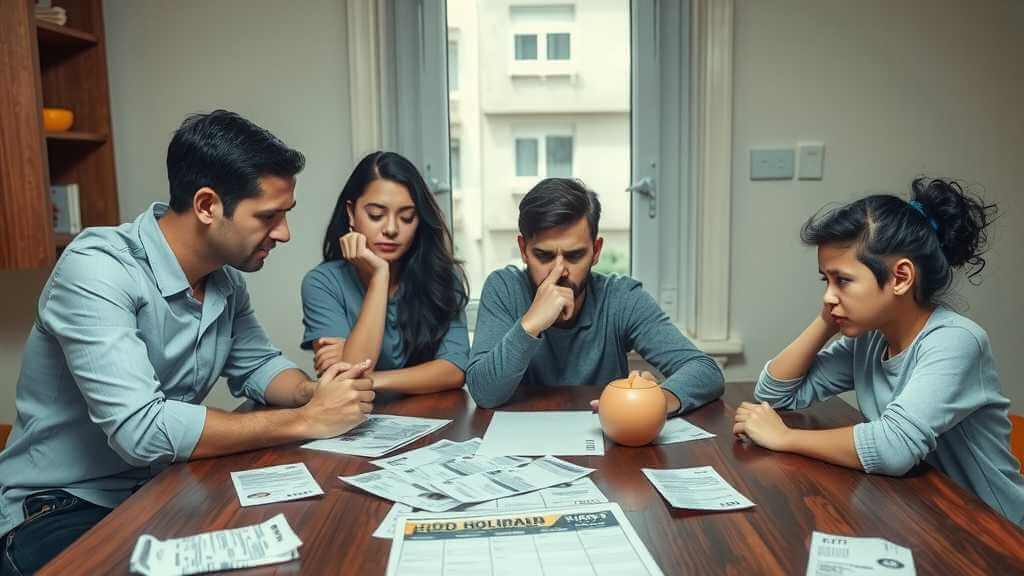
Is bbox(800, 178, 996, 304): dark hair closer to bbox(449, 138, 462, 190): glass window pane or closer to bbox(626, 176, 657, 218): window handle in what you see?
bbox(626, 176, 657, 218): window handle

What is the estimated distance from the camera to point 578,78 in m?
2.56

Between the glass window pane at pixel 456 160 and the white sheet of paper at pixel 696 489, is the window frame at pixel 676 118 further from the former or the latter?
the white sheet of paper at pixel 696 489

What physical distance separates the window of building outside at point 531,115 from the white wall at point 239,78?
0.42 meters

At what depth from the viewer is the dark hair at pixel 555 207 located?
153 cm

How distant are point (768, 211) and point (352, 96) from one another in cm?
141

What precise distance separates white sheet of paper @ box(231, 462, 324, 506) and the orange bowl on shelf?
1739 mm

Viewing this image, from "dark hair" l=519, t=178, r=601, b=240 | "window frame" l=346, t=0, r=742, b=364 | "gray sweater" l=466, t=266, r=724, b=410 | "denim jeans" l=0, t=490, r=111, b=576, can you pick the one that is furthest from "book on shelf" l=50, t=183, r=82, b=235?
"dark hair" l=519, t=178, r=601, b=240

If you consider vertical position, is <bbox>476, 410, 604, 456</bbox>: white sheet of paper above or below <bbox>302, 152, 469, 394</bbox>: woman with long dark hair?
below

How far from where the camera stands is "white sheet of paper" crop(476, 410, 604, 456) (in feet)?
3.80

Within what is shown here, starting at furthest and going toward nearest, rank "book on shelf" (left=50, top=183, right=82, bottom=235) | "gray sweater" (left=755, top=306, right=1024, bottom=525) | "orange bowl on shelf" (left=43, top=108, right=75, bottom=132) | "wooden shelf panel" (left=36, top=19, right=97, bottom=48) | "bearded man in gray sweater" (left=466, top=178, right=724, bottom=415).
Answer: "book on shelf" (left=50, top=183, right=82, bottom=235) < "orange bowl on shelf" (left=43, top=108, right=75, bottom=132) < "wooden shelf panel" (left=36, top=19, right=97, bottom=48) < "bearded man in gray sweater" (left=466, top=178, right=724, bottom=415) < "gray sweater" (left=755, top=306, right=1024, bottom=525)

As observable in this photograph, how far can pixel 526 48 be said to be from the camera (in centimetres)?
256

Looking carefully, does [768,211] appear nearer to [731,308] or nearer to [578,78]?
[731,308]

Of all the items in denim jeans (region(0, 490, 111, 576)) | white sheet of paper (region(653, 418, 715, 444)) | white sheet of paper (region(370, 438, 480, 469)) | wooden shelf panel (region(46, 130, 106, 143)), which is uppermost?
wooden shelf panel (region(46, 130, 106, 143))

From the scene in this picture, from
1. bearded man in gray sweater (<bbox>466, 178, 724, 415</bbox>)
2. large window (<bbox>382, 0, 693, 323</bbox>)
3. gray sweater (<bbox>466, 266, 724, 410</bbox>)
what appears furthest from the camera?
large window (<bbox>382, 0, 693, 323</bbox>)
